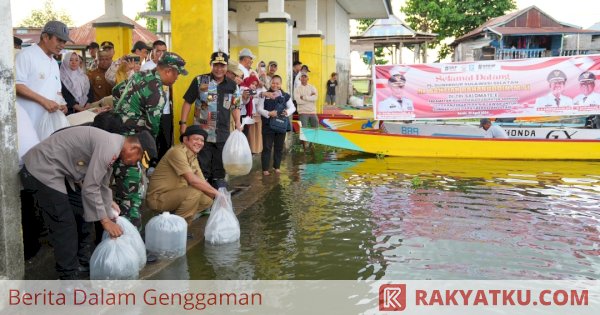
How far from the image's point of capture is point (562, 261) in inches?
204

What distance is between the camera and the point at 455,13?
41219 millimetres

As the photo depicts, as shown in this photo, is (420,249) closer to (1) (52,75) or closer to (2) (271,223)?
(2) (271,223)

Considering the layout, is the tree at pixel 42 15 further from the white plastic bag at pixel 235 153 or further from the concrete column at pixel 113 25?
the white plastic bag at pixel 235 153

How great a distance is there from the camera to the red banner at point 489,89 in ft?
39.7

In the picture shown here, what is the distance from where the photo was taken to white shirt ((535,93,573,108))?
12133mm

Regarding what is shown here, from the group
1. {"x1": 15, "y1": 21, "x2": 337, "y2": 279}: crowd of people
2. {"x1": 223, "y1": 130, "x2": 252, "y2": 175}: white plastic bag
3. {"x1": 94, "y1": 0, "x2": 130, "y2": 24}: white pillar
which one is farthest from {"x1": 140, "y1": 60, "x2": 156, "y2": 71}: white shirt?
{"x1": 94, "y1": 0, "x2": 130, "y2": 24}: white pillar

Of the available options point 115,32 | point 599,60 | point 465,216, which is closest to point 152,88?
point 465,216

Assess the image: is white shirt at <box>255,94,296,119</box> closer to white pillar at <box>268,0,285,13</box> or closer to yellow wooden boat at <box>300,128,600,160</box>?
yellow wooden boat at <box>300,128,600,160</box>

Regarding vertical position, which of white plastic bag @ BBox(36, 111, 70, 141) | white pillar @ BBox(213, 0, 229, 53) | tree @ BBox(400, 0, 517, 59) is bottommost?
white plastic bag @ BBox(36, 111, 70, 141)

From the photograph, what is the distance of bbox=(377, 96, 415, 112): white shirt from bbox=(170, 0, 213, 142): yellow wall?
5466 mm

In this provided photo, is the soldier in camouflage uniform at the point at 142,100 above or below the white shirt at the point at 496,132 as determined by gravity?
above

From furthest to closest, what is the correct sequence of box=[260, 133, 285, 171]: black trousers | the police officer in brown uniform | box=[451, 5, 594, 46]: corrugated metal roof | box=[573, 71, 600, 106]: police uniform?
box=[451, 5, 594, 46]: corrugated metal roof, box=[573, 71, 600, 106]: police uniform, box=[260, 133, 285, 171]: black trousers, the police officer in brown uniform

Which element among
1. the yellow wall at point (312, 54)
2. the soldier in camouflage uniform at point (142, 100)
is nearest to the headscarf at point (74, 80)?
the soldier in camouflage uniform at point (142, 100)

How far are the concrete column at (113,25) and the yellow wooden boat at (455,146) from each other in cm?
477
